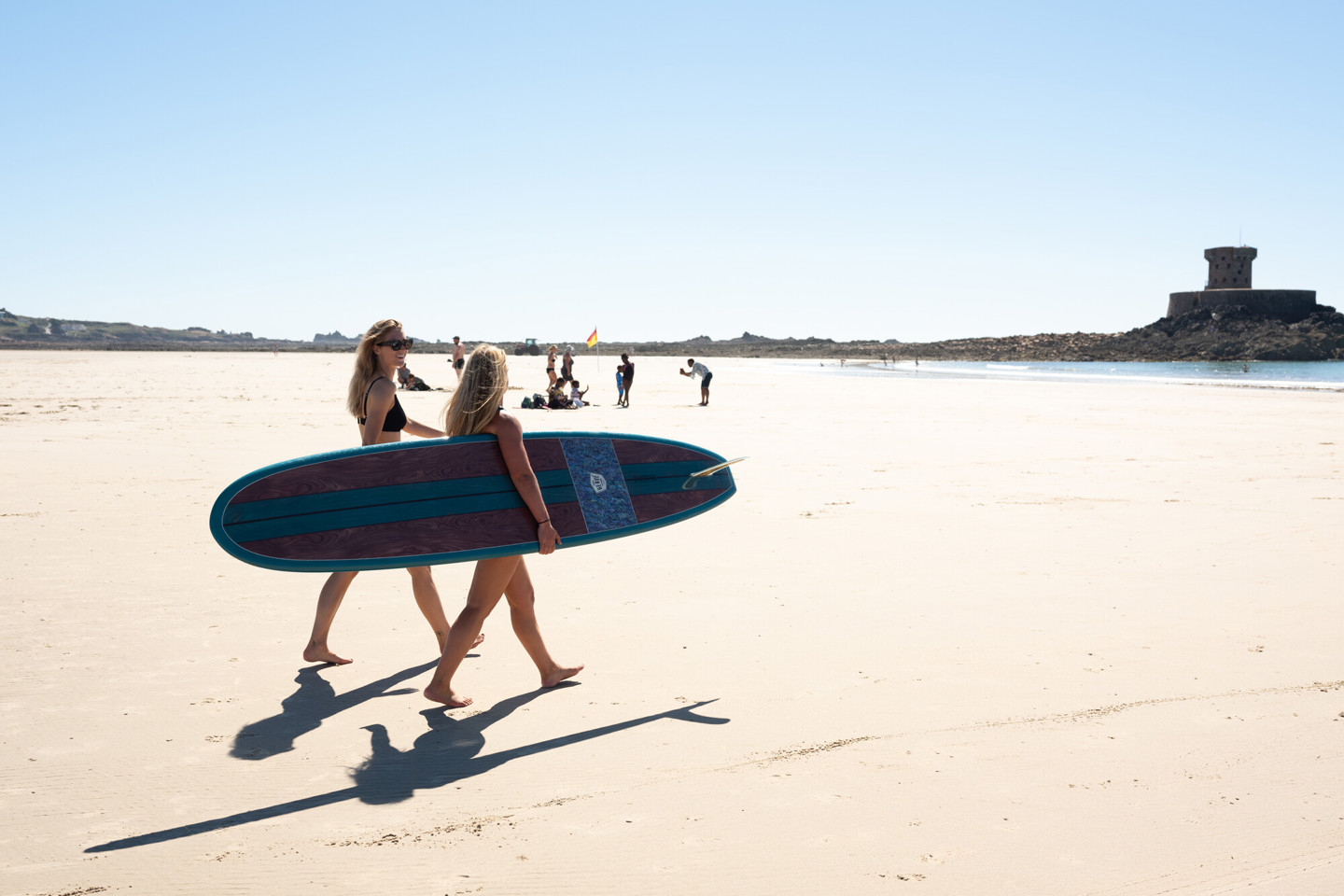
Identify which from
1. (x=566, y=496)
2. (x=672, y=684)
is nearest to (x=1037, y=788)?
(x=672, y=684)

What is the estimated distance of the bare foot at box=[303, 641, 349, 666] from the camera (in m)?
4.15

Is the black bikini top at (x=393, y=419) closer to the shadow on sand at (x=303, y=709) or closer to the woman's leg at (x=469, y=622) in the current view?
the woman's leg at (x=469, y=622)

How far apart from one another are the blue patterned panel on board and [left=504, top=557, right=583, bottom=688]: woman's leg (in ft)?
1.66

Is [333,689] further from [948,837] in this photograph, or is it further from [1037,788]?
[1037,788]

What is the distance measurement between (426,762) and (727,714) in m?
1.19

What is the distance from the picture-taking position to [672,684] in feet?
13.0

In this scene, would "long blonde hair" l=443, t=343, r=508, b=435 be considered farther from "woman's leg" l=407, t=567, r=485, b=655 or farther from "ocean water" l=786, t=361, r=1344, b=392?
"ocean water" l=786, t=361, r=1344, b=392

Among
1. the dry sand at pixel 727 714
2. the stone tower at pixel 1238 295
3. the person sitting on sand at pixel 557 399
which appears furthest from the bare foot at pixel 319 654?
the stone tower at pixel 1238 295

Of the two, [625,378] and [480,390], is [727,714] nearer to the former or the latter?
[480,390]

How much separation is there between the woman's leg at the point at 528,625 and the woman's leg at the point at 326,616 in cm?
82

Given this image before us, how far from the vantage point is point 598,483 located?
4375 mm

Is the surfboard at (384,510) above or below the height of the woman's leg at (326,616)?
above

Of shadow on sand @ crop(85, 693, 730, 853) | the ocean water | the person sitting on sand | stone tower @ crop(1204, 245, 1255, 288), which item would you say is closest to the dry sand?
shadow on sand @ crop(85, 693, 730, 853)

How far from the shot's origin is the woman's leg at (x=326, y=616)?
13.4 ft
